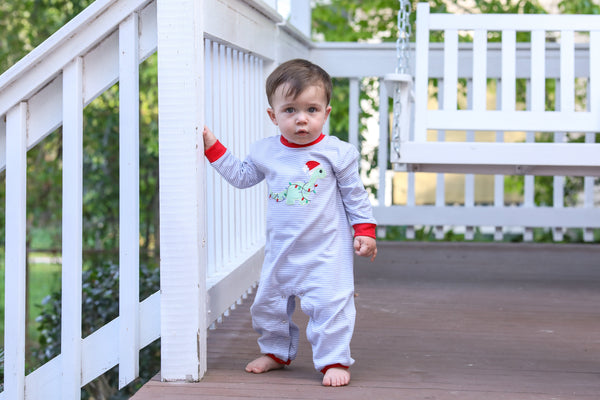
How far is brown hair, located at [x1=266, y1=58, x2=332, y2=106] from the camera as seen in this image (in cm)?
201

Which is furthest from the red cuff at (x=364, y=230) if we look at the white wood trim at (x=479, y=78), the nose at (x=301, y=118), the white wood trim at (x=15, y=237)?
the white wood trim at (x=479, y=78)

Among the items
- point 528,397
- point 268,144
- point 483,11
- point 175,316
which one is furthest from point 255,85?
point 483,11

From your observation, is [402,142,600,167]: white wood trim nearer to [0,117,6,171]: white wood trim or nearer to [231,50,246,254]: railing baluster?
[231,50,246,254]: railing baluster

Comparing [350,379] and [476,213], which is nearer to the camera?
[350,379]

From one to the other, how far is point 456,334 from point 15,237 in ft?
4.65

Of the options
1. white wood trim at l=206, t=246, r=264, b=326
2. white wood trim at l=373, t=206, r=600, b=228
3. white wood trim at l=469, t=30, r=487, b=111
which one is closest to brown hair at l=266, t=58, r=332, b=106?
white wood trim at l=206, t=246, r=264, b=326

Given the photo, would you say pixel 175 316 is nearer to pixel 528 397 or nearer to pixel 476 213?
pixel 528 397

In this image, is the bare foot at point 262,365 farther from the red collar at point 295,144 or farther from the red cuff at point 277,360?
the red collar at point 295,144

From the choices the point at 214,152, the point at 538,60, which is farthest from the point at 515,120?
the point at 214,152

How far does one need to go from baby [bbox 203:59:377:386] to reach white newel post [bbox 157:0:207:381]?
0.12 meters

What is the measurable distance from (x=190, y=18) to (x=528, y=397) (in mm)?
1232

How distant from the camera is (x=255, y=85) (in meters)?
3.23

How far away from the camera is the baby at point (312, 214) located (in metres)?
2.03

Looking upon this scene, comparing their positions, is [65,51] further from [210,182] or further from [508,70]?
[508,70]
